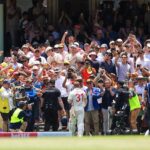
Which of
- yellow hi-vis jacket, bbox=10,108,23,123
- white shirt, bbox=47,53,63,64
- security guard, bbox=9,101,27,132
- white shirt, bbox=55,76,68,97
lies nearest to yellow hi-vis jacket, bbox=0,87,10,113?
security guard, bbox=9,101,27,132

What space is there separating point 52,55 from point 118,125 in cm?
309

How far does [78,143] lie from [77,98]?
34.6 ft

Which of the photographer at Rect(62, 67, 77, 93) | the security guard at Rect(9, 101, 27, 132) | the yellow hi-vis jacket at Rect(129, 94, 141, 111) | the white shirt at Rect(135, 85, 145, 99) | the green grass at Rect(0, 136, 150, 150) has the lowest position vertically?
the green grass at Rect(0, 136, 150, 150)

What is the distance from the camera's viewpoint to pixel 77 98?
18000mm

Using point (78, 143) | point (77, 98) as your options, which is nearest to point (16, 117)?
point (77, 98)

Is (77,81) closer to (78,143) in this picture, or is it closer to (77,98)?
(77,98)

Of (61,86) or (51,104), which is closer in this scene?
(51,104)

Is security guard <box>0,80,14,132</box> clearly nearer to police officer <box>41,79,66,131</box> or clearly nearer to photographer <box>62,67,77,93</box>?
police officer <box>41,79,66,131</box>

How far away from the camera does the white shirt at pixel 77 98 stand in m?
18.0

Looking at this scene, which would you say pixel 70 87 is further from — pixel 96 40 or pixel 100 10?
pixel 100 10

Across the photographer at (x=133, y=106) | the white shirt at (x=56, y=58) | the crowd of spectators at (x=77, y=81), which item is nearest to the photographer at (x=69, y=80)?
the crowd of spectators at (x=77, y=81)

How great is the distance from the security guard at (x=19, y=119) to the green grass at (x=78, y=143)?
32.2 feet

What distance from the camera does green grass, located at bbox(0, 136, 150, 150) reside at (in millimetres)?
7293

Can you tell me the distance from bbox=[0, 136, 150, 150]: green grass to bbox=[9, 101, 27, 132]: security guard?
32.2ft
